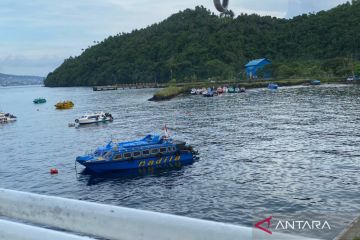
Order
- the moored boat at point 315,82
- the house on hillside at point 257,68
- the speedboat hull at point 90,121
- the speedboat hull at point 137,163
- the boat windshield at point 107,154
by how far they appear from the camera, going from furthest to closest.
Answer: the house on hillside at point 257,68 < the moored boat at point 315,82 < the speedboat hull at point 90,121 < the boat windshield at point 107,154 < the speedboat hull at point 137,163

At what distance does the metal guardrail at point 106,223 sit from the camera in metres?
2.86

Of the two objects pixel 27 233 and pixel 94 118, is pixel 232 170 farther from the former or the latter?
pixel 94 118

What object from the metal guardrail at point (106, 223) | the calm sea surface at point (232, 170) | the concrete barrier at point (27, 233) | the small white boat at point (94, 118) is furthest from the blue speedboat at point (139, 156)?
the small white boat at point (94, 118)

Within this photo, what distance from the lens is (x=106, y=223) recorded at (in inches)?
129

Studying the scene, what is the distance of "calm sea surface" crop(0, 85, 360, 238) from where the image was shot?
2516 cm

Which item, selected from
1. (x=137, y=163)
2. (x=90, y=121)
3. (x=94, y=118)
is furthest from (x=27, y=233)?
(x=94, y=118)

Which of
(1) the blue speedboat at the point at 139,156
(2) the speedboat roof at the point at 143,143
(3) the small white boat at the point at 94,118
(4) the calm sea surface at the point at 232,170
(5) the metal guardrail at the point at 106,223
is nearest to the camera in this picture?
(5) the metal guardrail at the point at 106,223

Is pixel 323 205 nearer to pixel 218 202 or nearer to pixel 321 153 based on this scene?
pixel 218 202

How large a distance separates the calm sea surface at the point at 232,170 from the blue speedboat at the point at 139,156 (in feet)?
3.83

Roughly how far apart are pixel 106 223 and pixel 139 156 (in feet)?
120

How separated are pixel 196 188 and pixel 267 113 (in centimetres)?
4340

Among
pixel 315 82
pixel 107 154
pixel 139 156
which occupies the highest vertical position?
pixel 315 82

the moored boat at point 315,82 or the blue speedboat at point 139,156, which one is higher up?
the moored boat at point 315,82

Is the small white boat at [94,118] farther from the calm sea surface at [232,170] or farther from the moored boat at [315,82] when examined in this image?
the moored boat at [315,82]
